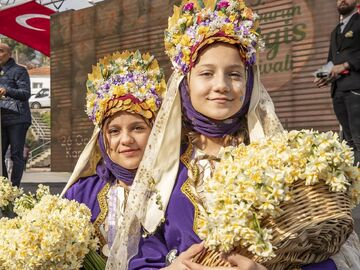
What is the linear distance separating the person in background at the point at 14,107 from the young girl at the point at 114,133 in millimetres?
3799

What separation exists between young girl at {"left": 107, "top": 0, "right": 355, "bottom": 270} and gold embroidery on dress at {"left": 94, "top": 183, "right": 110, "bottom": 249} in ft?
1.68

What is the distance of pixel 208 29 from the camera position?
9.60 feet

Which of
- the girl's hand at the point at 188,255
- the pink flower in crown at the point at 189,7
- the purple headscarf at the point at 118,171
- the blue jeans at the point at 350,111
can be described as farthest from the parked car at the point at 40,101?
the girl's hand at the point at 188,255

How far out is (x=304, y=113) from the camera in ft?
30.3

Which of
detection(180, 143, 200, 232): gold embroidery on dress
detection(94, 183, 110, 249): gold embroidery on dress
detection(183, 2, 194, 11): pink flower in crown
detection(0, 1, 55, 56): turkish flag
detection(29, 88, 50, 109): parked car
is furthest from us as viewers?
detection(29, 88, 50, 109): parked car

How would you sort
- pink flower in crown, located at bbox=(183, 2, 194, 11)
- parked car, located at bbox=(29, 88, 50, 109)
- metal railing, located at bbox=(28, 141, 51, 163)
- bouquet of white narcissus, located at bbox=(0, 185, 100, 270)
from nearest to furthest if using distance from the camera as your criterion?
1. bouquet of white narcissus, located at bbox=(0, 185, 100, 270)
2. pink flower in crown, located at bbox=(183, 2, 194, 11)
3. metal railing, located at bbox=(28, 141, 51, 163)
4. parked car, located at bbox=(29, 88, 50, 109)

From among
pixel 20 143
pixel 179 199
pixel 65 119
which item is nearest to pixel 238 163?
pixel 179 199

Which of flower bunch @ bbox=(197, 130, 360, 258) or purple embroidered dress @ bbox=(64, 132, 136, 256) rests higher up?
flower bunch @ bbox=(197, 130, 360, 258)

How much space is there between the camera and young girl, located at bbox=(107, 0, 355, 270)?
9.12ft

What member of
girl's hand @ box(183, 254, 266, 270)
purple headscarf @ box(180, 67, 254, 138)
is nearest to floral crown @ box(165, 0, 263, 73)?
purple headscarf @ box(180, 67, 254, 138)

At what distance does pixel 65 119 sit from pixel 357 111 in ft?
35.1

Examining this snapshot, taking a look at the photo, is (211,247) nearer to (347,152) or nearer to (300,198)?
(300,198)

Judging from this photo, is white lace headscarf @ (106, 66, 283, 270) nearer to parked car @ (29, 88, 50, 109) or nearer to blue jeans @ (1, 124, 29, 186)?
blue jeans @ (1, 124, 29, 186)

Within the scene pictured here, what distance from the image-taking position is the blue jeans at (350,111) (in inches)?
228
